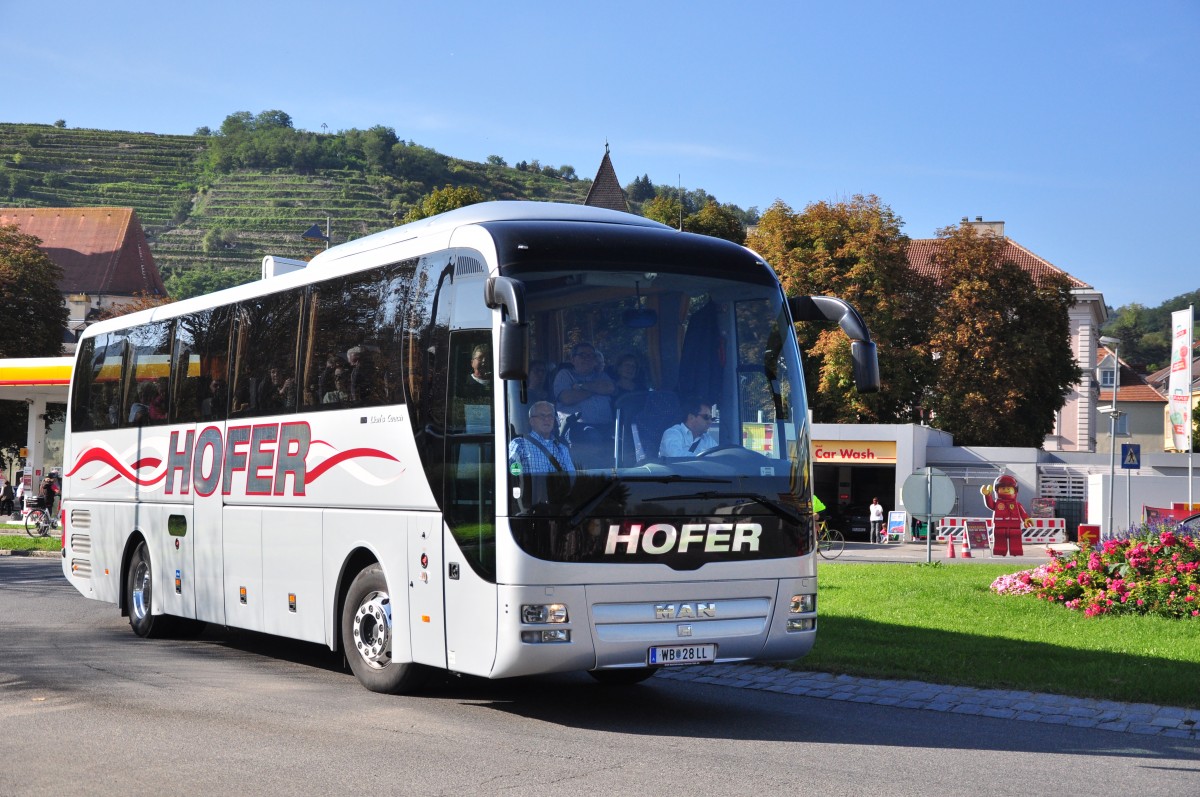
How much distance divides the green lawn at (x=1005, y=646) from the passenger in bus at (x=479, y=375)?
4.63 m

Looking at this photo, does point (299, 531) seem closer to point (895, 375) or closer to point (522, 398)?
point (522, 398)

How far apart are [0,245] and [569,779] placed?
6725 centimetres

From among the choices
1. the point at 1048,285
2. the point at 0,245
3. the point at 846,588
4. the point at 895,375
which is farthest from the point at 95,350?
the point at 0,245

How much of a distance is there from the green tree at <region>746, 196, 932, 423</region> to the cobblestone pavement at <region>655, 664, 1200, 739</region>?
44.1m

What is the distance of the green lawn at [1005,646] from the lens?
433 inches

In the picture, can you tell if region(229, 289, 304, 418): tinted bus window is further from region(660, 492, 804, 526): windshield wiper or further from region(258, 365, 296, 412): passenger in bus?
region(660, 492, 804, 526): windshield wiper

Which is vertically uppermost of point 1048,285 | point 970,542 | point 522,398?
point 1048,285

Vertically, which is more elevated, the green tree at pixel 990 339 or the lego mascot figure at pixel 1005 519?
the green tree at pixel 990 339

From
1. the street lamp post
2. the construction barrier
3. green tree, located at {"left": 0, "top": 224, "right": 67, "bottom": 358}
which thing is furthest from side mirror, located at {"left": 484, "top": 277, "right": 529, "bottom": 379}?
green tree, located at {"left": 0, "top": 224, "right": 67, "bottom": 358}

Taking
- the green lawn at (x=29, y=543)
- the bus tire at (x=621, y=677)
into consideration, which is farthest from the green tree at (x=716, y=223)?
the bus tire at (x=621, y=677)

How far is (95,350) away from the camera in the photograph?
53.7ft

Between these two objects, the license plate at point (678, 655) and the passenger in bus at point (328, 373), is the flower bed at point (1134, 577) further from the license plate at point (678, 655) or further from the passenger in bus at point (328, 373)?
the passenger in bus at point (328, 373)

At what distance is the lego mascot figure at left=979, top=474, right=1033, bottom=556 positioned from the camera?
1503 inches

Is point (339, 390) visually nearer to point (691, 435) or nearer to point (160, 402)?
point (691, 435)
